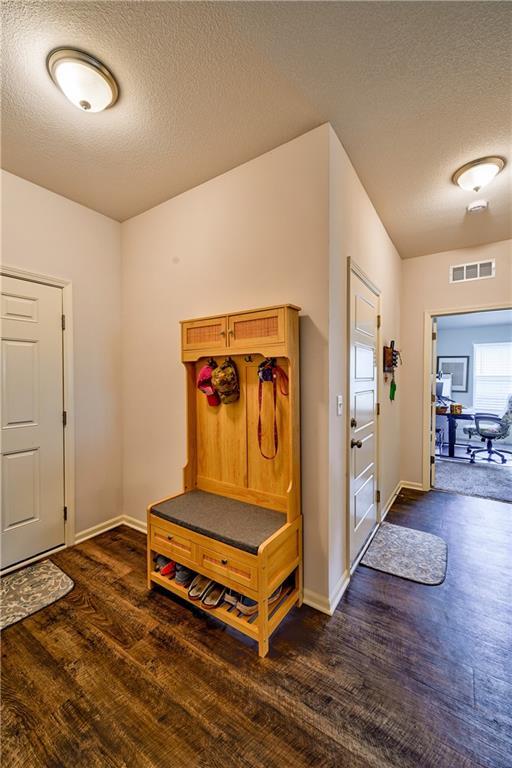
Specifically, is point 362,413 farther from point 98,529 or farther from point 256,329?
point 98,529

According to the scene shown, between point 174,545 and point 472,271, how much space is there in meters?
4.21

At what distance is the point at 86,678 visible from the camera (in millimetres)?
1448

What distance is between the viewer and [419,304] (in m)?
3.94

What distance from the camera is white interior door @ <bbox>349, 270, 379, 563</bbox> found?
7.13 feet

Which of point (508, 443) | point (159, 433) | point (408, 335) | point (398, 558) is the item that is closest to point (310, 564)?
point (398, 558)

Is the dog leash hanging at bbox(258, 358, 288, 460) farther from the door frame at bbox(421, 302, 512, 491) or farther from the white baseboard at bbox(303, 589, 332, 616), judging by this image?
the door frame at bbox(421, 302, 512, 491)

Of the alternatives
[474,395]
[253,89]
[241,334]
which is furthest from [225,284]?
[474,395]

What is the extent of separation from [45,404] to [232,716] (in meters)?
2.34

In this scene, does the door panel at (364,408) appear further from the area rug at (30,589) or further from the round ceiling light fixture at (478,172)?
the area rug at (30,589)

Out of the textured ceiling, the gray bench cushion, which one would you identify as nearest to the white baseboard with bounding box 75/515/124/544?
the gray bench cushion

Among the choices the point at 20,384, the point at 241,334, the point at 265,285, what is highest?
the point at 265,285

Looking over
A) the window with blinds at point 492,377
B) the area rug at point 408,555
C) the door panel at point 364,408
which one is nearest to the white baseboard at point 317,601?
the area rug at point 408,555

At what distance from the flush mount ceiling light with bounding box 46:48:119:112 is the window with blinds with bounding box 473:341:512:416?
770 centimetres

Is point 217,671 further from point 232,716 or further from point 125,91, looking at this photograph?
point 125,91
